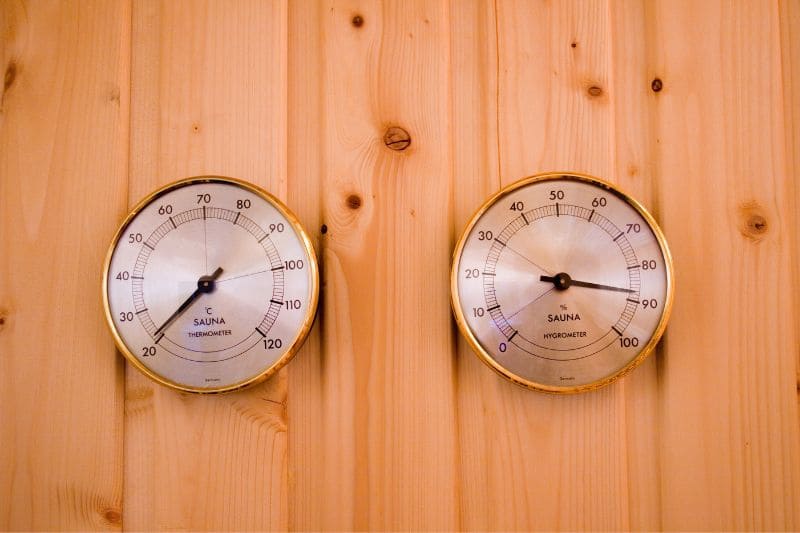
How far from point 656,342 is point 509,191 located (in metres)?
0.42

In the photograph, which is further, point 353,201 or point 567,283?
point 353,201

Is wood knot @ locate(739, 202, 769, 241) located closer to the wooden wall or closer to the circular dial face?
the wooden wall

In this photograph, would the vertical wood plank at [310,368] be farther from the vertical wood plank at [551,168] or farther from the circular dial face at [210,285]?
the vertical wood plank at [551,168]

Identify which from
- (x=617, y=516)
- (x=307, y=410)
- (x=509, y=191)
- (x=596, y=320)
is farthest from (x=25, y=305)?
(x=617, y=516)

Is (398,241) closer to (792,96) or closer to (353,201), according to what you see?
(353,201)

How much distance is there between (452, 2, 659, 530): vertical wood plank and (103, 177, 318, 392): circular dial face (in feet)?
1.26

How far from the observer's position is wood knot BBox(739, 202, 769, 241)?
124cm

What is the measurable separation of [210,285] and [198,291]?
0.03 metres

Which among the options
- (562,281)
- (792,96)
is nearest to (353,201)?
(562,281)

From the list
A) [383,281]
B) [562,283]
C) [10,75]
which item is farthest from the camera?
[10,75]

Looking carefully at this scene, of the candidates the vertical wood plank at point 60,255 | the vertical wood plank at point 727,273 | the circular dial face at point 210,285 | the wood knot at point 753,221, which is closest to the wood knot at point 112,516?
the vertical wood plank at point 60,255

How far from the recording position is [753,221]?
124cm

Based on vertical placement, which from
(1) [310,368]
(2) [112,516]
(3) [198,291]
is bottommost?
(2) [112,516]

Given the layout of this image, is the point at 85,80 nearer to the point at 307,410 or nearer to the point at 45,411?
the point at 45,411
